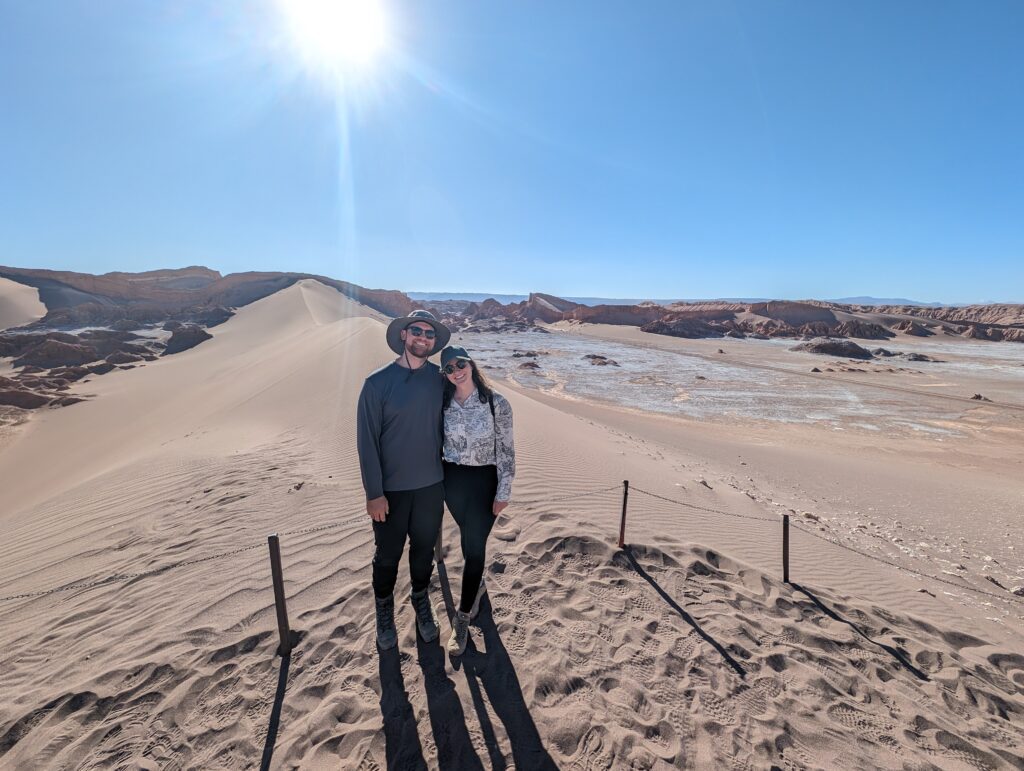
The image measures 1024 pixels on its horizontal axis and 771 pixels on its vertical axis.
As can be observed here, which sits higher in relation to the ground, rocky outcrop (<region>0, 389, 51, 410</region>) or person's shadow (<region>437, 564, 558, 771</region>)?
person's shadow (<region>437, 564, 558, 771</region>)

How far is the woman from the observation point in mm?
2500

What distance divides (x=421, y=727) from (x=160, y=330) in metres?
45.5

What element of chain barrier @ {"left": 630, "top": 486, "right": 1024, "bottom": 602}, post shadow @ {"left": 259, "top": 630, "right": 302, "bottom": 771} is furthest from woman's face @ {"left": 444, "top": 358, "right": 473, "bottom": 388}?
chain barrier @ {"left": 630, "top": 486, "right": 1024, "bottom": 602}

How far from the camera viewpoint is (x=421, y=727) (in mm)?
2477

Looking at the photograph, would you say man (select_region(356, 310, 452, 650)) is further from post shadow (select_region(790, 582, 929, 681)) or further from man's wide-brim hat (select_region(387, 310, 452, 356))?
post shadow (select_region(790, 582, 929, 681))

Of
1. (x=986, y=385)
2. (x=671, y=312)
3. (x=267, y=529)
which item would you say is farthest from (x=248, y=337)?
(x=671, y=312)

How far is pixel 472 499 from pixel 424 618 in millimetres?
1131

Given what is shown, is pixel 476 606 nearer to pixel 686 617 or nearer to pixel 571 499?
pixel 686 617

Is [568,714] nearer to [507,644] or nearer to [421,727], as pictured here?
[507,644]

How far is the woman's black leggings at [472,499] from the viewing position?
2582mm

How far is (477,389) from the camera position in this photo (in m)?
2.57

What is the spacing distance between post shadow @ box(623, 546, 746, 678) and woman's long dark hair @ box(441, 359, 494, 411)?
261 cm

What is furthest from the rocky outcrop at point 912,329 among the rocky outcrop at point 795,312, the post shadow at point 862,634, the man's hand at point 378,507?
the man's hand at point 378,507

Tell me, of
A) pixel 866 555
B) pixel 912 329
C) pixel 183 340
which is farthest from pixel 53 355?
pixel 912 329
